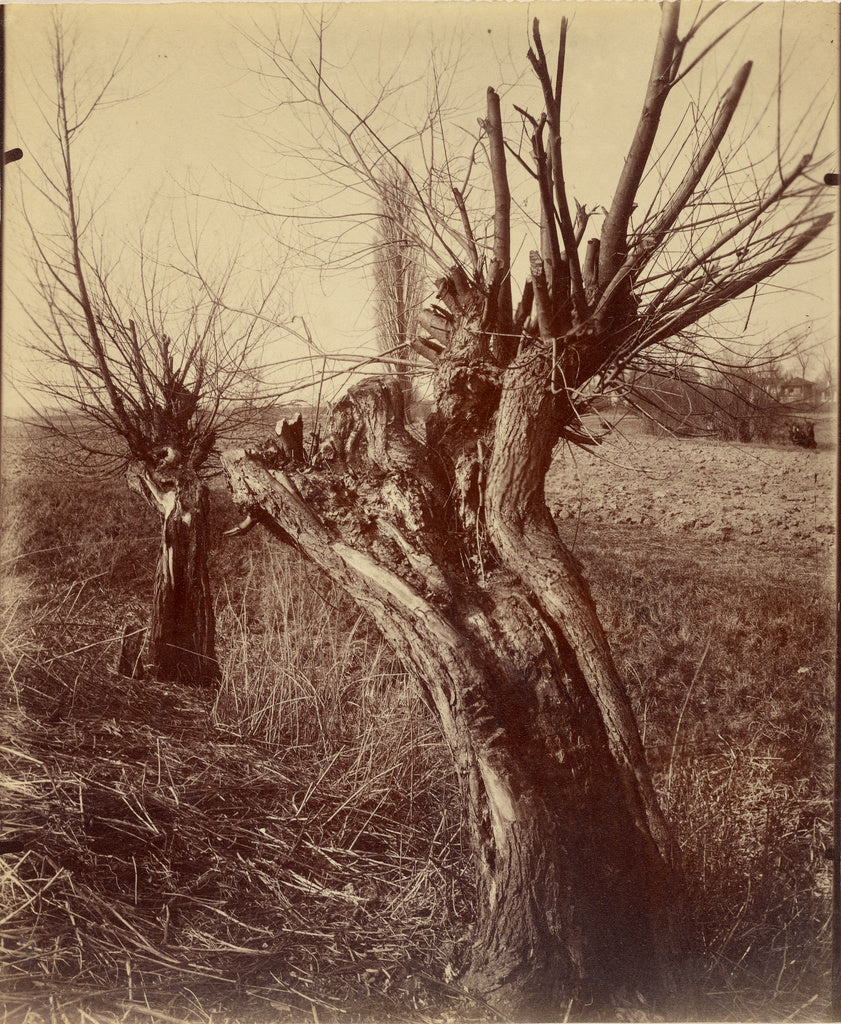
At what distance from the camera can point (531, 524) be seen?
2443 millimetres

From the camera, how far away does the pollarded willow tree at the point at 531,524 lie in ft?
7.00

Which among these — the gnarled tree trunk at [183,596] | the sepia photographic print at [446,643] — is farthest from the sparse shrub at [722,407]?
the gnarled tree trunk at [183,596]

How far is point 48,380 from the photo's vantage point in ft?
10.3

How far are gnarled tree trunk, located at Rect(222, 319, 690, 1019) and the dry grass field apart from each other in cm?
31

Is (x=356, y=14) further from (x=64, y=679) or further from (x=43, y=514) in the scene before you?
(x=64, y=679)

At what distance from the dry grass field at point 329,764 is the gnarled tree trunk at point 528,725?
0.31 meters

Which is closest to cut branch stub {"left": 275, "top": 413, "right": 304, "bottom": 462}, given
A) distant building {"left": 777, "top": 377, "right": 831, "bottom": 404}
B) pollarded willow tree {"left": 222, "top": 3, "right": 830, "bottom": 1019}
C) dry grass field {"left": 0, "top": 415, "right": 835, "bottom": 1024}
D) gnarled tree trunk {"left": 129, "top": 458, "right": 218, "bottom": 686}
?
pollarded willow tree {"left": 222, "top": 3, "right": 830, "bottom": 1019}

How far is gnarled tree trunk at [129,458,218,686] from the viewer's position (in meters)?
3.62

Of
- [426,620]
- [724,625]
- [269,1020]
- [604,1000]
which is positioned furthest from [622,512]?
[269,1020]

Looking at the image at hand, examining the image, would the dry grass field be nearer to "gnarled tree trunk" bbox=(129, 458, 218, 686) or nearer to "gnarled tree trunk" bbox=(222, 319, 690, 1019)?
"gnarled tree trunk" bbox=(129, 458, 218, 686)

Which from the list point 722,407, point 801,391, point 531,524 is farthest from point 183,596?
point 801,391

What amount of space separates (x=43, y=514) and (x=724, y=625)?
349cm

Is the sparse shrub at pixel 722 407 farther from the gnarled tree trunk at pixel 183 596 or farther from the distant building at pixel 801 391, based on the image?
A: the gnarled tree trunk at pixel 183 596

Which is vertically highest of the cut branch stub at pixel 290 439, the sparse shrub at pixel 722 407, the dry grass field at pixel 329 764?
the sparse shrub at pixel 722 407
